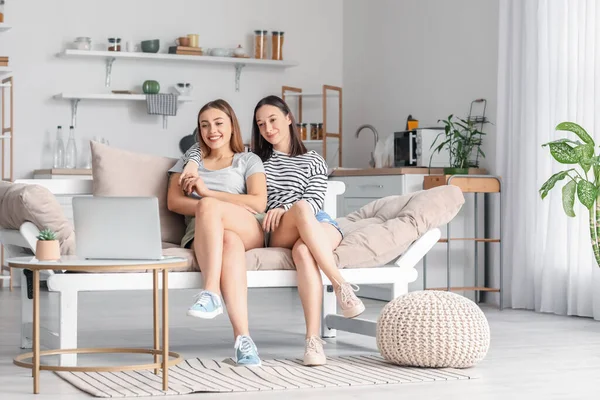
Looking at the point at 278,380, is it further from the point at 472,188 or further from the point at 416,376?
the point at 472,188

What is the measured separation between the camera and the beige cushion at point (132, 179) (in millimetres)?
4113

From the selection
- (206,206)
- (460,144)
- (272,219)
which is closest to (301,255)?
(272,219)

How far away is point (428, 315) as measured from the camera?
11.8ft

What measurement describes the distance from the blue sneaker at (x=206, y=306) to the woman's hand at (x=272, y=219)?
1.46 feet

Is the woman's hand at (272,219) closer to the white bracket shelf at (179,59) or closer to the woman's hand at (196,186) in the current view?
the woman's hand at (196,186)

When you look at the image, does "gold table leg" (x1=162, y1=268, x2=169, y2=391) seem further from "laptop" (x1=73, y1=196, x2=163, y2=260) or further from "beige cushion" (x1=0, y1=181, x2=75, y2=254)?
"beige cushion" (x1=0, y1=181, x2=75, y2=254)

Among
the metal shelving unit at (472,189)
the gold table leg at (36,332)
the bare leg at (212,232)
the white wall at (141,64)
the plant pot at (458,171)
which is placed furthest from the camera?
the white wall at (141,64)

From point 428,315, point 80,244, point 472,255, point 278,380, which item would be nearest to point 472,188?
point 472,255

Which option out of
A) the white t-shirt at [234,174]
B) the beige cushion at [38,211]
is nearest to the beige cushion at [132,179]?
the white t-shirt at [234,174]

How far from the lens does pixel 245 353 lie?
3592mm

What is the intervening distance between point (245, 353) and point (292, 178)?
2.78 ft

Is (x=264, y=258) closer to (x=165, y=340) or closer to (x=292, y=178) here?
(x=292, y=178)

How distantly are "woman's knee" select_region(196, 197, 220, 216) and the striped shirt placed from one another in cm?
44

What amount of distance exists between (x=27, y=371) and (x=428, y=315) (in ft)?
4.71
